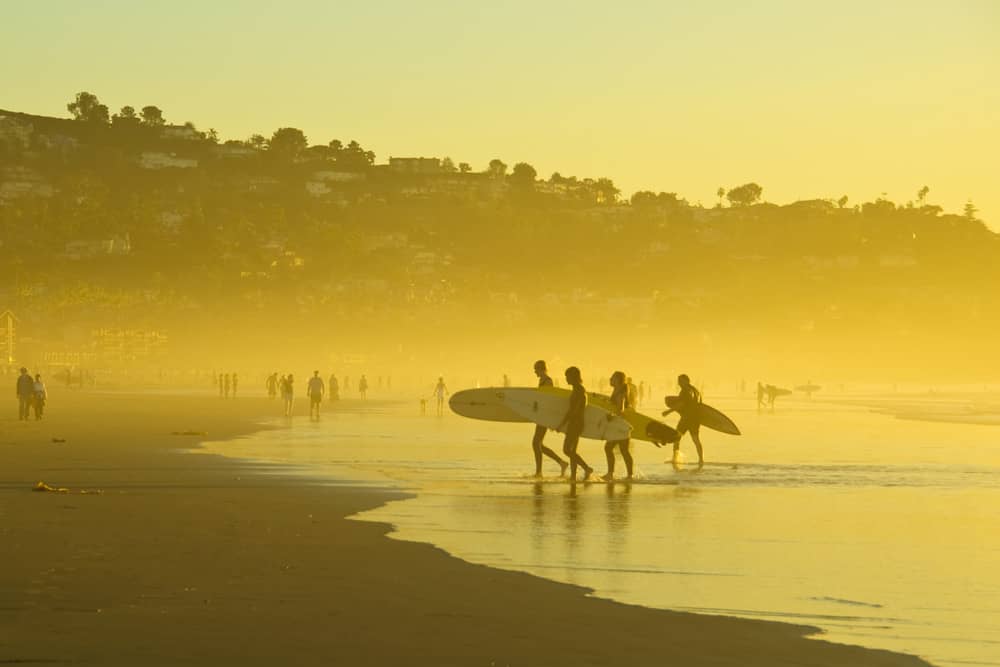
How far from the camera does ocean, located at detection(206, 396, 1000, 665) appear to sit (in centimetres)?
1343

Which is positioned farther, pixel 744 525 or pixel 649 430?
pixel 649 430

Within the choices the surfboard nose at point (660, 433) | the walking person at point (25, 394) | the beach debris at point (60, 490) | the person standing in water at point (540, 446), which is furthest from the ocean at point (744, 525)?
the walking person at point (25, 394)

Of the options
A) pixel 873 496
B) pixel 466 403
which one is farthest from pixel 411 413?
pixel 873 496

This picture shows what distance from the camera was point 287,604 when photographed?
40.9 ft

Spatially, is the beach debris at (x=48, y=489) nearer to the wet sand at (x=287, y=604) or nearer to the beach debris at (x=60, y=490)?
the beach debris at (x=60, y=490)

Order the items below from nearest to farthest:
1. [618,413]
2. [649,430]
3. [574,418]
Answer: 1. [574,418]
2. [618,413]
3. [649,430]

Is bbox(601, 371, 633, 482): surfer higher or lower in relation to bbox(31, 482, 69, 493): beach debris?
higher

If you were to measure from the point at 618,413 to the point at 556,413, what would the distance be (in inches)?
51.0

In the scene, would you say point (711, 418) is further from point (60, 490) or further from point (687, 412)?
point (60, 490)

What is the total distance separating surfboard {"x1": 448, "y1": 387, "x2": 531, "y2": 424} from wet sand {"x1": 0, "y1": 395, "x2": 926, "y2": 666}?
438 inches

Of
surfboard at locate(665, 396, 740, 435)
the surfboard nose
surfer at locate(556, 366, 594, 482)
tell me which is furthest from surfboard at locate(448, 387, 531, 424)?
surfer at locate(556, 366, 594, 482)

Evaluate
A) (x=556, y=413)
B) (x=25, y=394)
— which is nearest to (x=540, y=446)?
(x=556, y=413)

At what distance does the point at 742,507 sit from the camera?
73.6 ft

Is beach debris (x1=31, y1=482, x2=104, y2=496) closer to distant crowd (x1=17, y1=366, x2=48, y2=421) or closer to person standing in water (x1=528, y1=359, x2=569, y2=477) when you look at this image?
person standing in water (x1=528, y1=359, x2=569, y2=477)
